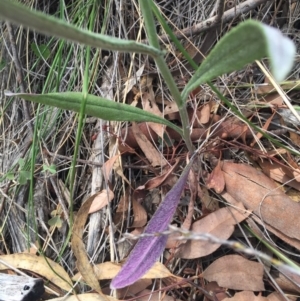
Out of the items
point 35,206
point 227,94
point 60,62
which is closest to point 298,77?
point 227,94

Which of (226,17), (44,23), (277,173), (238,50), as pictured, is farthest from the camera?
(226,17)

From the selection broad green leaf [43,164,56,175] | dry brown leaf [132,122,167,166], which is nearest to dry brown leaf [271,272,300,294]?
dry brown leaf [132,122,167,166]

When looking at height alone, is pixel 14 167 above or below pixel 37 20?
below

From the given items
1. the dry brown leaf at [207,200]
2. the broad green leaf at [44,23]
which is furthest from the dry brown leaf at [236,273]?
the broad green leaf at [44,23]

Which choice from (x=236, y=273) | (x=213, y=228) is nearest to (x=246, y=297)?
(x=236, y=273)

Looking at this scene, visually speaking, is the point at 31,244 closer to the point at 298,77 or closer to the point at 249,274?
the point at 249,274

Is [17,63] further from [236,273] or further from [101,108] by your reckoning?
[236,273]

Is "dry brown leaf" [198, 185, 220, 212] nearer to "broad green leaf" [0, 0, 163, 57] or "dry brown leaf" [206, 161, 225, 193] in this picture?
"dry brown leaf" [206, 161, 225, 193]
